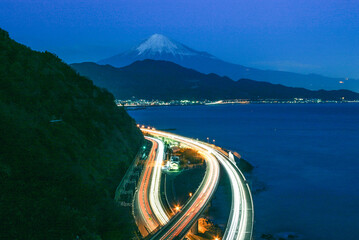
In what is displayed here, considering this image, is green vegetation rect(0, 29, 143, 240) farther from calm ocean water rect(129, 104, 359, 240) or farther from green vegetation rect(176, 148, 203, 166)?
calm ocean water rect(129, 104, 359, 240)

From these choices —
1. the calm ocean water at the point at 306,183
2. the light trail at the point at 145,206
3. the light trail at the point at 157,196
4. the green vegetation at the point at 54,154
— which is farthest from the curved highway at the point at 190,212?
the calm ocean water at the point at 306,183

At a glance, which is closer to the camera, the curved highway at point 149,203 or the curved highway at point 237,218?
the curved highway at point 237,218

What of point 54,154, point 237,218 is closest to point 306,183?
point 237,218

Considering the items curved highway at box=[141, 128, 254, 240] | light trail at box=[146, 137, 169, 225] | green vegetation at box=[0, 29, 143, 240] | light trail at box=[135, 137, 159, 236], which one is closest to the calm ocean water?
curved highway at box=[141, 128, 254, 240]

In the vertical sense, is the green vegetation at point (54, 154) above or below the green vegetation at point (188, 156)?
above

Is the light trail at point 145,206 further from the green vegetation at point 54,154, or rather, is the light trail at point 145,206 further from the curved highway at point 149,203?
the green vegetation at point 54,154

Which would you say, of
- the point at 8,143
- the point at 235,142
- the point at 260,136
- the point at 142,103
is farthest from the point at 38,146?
the point at 142,103

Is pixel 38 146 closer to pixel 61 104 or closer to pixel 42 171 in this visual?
pixel 42 171

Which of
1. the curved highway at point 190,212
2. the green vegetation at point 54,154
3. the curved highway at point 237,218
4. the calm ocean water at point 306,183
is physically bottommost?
the calm ocean water at point 306,183

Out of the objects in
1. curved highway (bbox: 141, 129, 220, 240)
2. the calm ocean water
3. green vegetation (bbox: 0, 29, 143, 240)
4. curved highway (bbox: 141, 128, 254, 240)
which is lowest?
the calm ocean water
